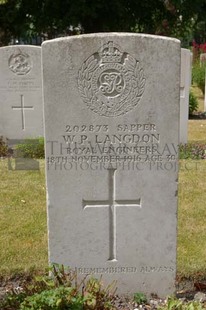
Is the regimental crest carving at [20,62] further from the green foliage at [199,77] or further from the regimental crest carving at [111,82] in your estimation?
the green foliage at [199,77]

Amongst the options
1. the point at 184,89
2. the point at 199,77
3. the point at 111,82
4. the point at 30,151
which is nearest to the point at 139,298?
the point at 111,82

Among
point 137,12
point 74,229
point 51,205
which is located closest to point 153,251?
point 74,229

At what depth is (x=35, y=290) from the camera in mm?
3227

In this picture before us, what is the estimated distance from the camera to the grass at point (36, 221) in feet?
13.5

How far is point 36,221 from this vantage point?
5152mm

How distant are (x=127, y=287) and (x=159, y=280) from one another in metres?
0.25

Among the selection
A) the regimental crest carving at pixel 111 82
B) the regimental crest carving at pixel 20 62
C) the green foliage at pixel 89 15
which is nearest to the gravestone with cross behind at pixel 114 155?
the regimental crest carving at pixel 111 82

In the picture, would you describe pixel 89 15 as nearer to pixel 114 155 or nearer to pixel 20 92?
pixel 20 92

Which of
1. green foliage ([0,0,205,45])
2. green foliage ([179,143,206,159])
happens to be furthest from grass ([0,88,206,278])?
green foliage ([0,0,205,45])

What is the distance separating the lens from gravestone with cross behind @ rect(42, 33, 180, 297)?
10.4ft

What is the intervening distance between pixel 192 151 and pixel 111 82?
540 cm

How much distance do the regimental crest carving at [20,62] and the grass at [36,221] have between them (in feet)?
7.20

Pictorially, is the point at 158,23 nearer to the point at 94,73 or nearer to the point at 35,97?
the point at 35,97

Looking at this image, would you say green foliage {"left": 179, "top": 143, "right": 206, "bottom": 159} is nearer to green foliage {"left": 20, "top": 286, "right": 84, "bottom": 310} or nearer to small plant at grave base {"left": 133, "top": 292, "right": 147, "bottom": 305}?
small plant at grave base {"left": 133, "top": 292, "right": 147, "bottom": 305}
